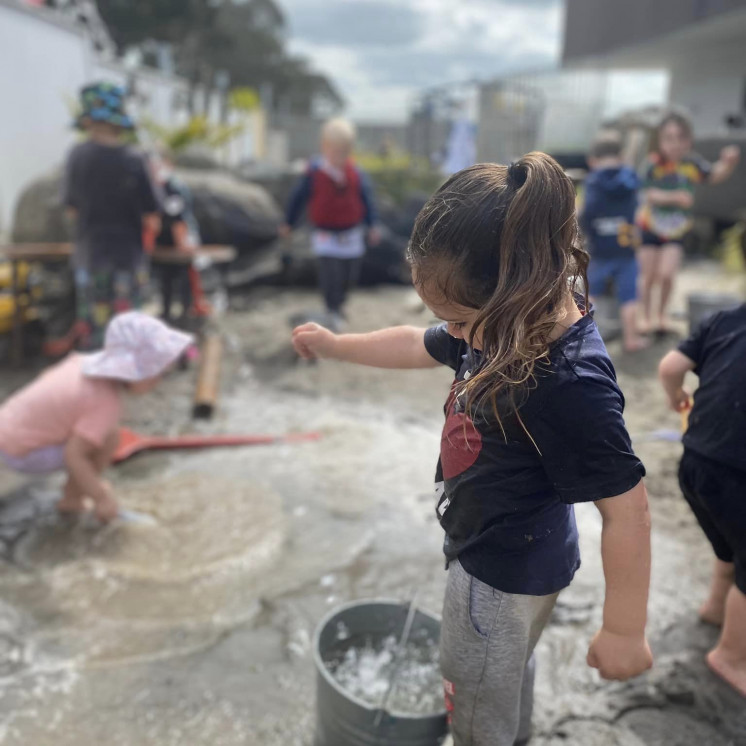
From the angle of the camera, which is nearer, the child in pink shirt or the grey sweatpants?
the grey sweatpants

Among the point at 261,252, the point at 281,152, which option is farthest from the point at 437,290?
the point at 281,152

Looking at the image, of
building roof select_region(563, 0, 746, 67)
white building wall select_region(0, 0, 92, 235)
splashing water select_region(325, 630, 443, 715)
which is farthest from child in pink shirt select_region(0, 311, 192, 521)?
building roof select_region(563, 0, 746, 67)

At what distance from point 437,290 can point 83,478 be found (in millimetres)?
2262

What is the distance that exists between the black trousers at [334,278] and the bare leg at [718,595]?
4.66 meters

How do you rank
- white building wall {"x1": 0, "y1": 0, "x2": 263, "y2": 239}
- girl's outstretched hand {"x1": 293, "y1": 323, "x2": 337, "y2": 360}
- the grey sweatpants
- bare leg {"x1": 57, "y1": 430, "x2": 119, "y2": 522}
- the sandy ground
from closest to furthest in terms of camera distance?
the grey sweatpants
girl's outstretched hand {"x1": 293, "y1": 323, "x2": 337, "y2": 360}
the sandy ground
bare leg {"x1": 57, "y1": 430, "x2": 119, "y2": 522}
white building wall {"x1": 0, "y1": 0, "x2": 263, "y2": 239}

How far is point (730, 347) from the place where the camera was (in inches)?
82.7

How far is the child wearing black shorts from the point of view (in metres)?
2.04

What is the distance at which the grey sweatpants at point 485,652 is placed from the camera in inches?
60.4

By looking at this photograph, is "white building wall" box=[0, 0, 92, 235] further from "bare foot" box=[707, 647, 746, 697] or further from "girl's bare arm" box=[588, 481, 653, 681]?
"girl's bare arm" box=[588, 481, 653, 681]

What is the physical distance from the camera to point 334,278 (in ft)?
21.9

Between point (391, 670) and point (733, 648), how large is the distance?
3.51ft

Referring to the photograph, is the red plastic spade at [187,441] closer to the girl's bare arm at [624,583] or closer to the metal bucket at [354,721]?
the metal bucket at [354,721]

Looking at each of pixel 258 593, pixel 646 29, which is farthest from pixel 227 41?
pixel 258 593

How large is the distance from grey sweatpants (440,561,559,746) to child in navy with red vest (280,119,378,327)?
5.02 m
